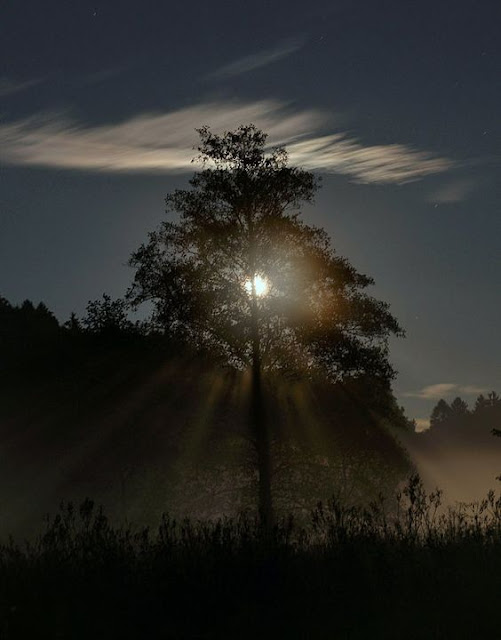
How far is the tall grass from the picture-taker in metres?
9.43

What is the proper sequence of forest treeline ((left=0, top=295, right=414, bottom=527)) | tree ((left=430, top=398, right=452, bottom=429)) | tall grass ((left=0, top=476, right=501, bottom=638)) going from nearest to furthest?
tall grass ((left=0, top=476, right=501, bottom=638)) < forest treeline ((left=0, top=295, right=414, bottom=527)) < tree ((left=430, top=398, right=452, bottom=429))

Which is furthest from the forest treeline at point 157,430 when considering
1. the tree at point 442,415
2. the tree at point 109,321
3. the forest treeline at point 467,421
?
the tree at point 442,415

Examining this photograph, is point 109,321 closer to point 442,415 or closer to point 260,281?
point 260,281

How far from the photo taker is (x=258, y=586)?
10.6 metres

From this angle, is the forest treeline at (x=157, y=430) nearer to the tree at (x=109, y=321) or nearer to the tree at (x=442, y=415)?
the tree at (x=109, y=321)

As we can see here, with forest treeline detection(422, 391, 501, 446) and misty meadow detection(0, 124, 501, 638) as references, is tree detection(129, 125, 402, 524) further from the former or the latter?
forest treeline detection(422, 391, 501, 446)

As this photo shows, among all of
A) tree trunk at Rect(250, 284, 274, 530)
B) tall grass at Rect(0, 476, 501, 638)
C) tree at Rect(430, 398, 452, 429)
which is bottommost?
tall grass at Rect(0, 476, 501, 638)

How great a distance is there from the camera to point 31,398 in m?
31.0

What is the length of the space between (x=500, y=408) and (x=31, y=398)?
15498cm

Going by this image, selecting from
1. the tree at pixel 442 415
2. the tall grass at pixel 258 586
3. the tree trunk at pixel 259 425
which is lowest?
the tall grass at pixel 258 586

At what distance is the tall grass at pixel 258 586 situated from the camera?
943 cm

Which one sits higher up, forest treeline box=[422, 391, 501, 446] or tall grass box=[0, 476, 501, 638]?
forest treeline box=[422, 391, 501, 446]

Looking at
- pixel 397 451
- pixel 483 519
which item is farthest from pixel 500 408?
pixel 483 519

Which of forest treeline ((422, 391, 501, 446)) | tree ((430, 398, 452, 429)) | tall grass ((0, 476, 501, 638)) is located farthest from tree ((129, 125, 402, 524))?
tree ((430, 398, 452, 429))
